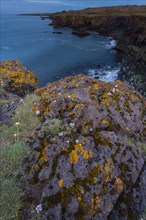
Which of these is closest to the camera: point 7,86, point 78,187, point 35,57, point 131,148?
point 78,187

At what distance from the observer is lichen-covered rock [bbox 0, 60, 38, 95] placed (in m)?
7.92

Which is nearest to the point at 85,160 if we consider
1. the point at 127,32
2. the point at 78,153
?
the point at 78,153

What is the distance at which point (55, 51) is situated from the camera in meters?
43.6

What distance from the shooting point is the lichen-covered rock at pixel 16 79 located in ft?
26.0

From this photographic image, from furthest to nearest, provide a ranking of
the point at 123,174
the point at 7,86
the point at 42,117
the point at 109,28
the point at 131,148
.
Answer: the point at 109,28 → the point at 7,86 → the point at 42,117 → the point at 131,148 → the point at 123,174

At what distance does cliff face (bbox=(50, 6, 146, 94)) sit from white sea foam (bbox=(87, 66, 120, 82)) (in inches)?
44.3

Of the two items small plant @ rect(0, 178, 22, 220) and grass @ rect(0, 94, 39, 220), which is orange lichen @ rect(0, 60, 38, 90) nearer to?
grass @ rect(0, 94, 39, 220)

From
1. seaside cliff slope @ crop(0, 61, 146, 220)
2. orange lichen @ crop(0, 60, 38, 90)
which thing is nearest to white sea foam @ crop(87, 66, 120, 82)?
orange lichen @ crop(0, 60, 38, 90)

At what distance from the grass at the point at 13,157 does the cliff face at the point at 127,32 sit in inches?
727

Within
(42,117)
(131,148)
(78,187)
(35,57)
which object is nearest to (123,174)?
(131,148)

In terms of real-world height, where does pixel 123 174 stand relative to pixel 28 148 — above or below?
below

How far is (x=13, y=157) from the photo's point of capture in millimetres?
3914

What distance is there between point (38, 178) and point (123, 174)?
1418 millimetres

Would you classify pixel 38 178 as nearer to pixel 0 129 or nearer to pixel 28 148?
pixel 28 148
